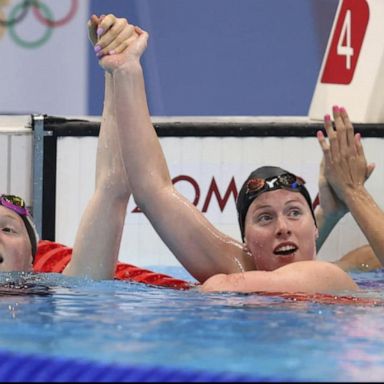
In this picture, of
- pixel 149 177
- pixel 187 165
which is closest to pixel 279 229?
pixel 149 177

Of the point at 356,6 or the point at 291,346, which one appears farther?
the point at 356,6

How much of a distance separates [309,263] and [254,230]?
259 mm

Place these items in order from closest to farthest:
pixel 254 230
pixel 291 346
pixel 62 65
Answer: pixel 291 346, pixel 254 230, pixel 62 65

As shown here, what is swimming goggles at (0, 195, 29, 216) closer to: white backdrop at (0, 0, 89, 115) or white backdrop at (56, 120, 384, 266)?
white backdrop at (56, 120, 384, 266)

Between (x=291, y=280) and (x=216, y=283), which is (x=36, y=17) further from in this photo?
(x=291, y=280)

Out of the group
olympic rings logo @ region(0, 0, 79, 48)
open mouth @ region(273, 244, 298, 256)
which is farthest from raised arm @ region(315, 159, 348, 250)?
olympic rings logo @ region(0, 0, 79, 48)

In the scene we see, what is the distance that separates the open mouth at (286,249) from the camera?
3295mm

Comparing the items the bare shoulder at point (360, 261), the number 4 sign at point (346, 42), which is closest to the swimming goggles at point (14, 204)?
the bare shoulder at point (360, 261)

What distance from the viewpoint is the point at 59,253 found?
13.4 ft

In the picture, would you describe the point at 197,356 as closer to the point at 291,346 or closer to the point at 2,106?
the point at 291,346

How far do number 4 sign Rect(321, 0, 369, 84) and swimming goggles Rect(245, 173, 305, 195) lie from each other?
1761 mm

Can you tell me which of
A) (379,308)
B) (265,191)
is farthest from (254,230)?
(379,308)

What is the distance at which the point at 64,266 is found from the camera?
3920 mm

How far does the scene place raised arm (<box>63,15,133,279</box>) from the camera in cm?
344
